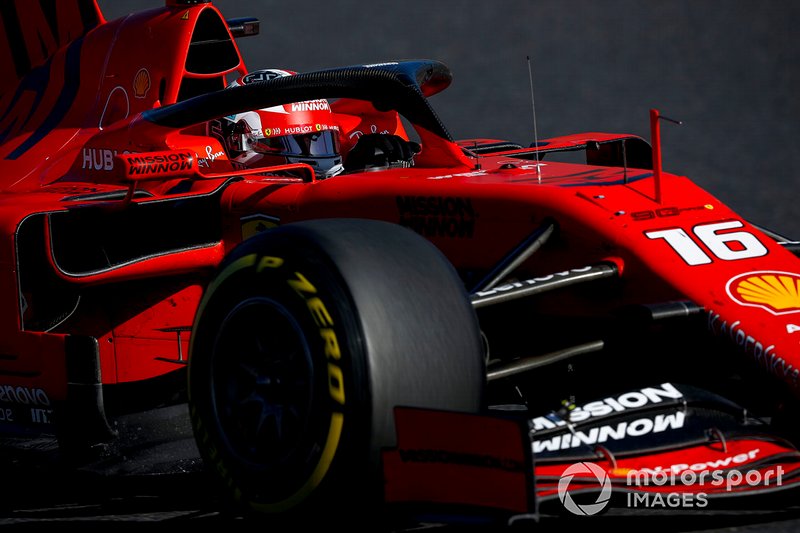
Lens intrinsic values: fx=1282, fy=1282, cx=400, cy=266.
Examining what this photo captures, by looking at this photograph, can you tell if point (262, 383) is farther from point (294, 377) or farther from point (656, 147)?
point (656, 147)

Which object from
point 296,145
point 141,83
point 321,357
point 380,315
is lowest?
point 321,357

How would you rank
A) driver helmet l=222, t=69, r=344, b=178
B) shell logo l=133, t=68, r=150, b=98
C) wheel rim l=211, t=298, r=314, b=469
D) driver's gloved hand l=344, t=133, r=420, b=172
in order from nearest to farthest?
1. wheel rim l=211, t=298, r=314, b=469
2. driver's gloved hand l=344, t=133, r=420, b=172
3. driver helmet l=222, t=69, r=344, b=178
4. shell logo l=133, t=68, r=150, b=98

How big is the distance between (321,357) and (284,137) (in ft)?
10.4

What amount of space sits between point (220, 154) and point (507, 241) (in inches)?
84.4

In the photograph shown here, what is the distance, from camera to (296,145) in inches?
261

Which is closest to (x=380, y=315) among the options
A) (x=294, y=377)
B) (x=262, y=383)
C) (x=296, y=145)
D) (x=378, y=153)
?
(x=294, y=377)

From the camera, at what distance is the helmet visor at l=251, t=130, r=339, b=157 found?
6609 mm

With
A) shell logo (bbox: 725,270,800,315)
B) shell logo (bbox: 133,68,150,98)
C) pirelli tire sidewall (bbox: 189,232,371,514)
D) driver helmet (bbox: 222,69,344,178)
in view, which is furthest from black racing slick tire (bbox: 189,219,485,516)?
shell logo (bbox: 133,68,150,98)

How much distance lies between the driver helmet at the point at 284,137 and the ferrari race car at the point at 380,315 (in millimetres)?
27

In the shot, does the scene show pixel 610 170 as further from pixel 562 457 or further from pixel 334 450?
pixel 334 450

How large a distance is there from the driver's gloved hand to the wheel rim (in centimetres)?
167

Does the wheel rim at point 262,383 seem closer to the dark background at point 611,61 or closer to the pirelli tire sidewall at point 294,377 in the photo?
the pirelli tire sidewall at point 294,377

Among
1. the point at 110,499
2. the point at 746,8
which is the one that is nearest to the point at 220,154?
the point at 110,499

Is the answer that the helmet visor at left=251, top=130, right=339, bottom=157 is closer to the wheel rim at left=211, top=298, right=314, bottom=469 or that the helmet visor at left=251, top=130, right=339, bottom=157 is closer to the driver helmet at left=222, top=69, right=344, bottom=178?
the driver helmet at left=222, top=69, right=344, bottom=178
